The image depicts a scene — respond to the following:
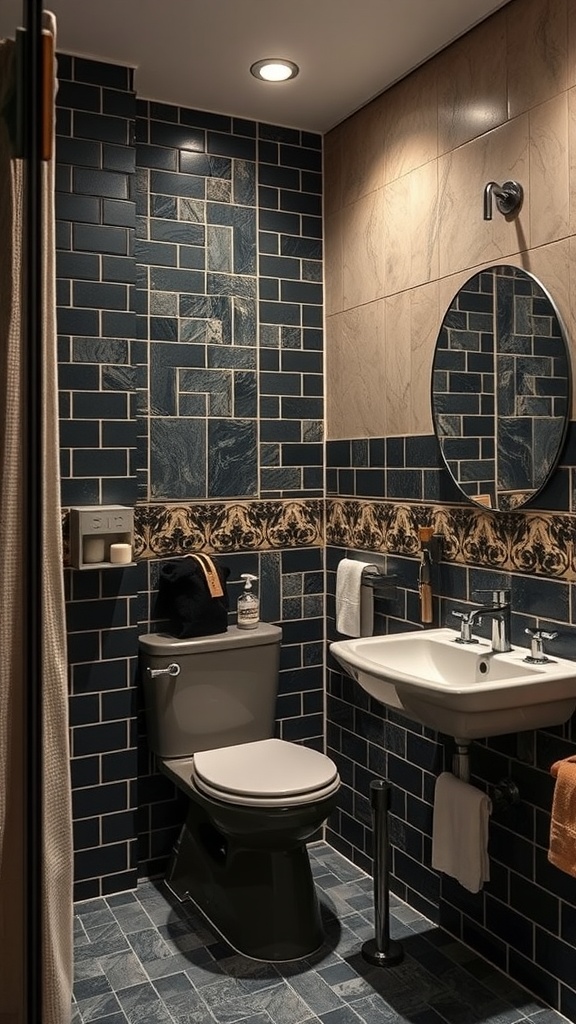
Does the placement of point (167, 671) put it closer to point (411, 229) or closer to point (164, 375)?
point (164, 375)

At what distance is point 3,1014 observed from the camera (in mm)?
746

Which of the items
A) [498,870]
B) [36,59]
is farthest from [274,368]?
[36,59]

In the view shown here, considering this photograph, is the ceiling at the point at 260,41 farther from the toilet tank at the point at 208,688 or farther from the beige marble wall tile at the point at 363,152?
the toilet tank at the point at 208,688

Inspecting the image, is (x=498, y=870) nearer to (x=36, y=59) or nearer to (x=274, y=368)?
(x=274, y=368)

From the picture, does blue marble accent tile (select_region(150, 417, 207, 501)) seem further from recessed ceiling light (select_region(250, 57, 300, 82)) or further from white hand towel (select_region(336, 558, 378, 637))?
recessed ceiling light (select_region(250, 57, 300, 82))

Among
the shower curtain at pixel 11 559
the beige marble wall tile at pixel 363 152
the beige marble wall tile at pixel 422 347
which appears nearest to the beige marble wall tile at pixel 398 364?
the beige marble wall tile at pixel 422 347

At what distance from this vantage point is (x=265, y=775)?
2.44 metres

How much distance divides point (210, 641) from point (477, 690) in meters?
1.10

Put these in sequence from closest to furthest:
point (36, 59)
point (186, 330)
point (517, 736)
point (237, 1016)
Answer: point (36, 59) → point (237, 1016) → point (517, 736) → point (186, 330)

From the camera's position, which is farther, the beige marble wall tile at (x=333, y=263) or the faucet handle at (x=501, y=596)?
the beige marble wall tile at (x=333, y=263)

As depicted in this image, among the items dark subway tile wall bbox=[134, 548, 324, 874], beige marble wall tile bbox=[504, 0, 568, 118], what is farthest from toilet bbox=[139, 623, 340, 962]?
beige marble wall tile bbox=[504, 0, 568, 118]

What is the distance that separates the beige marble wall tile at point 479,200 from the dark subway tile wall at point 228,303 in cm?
73

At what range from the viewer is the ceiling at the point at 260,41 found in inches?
92.0

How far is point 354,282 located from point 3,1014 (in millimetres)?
2679
